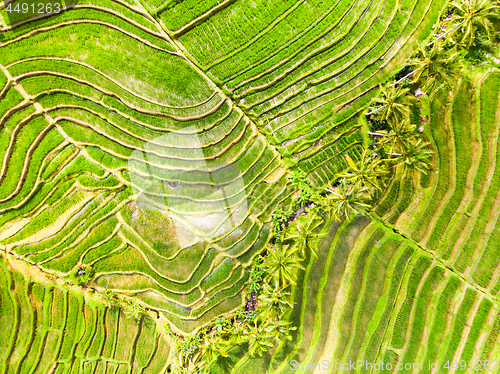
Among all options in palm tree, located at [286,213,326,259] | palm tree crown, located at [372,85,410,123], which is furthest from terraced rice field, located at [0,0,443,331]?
palm tree, located at [286,213,326,259]

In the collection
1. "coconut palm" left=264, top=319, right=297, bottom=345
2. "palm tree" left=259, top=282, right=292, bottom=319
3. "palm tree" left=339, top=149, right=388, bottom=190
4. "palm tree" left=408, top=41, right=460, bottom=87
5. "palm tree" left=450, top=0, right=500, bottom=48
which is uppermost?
"palm tree" left=450, top=0, right=500, bottom=48

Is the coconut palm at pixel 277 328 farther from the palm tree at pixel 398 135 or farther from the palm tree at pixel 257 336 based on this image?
the palm tree at pixel 398 135

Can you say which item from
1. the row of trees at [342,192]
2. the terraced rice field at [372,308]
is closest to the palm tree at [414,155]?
the row of trees at [342,192]

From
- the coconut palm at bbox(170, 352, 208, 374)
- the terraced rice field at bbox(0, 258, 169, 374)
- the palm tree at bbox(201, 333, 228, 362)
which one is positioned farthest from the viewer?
the coconut palm at bbox(170, 352, 208, 374)

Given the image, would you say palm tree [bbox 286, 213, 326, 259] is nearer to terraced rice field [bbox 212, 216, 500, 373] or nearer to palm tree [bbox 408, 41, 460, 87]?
terraced rice field [bbox 212, 216, 500, 373]

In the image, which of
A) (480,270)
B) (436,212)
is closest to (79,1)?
(436,212)

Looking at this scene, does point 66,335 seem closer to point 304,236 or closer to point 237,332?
point 237,332

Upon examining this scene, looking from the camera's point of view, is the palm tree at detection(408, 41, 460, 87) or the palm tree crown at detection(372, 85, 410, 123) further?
the palm tree crown at detection(372, 85, 410, 123)

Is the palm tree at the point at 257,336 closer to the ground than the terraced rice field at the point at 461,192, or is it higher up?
closer to the ground
